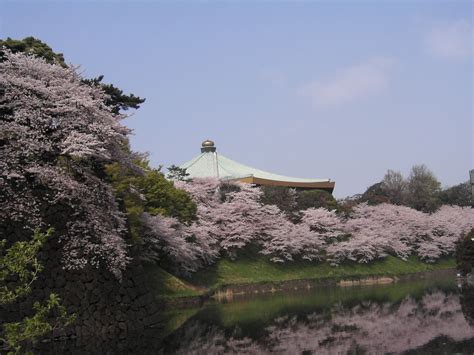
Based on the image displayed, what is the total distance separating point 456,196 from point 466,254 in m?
40.5

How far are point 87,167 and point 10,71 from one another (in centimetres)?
378

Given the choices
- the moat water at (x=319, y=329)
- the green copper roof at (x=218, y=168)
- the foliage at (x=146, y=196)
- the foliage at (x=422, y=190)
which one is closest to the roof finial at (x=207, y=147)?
the green copper roof at (x=218, y=168)

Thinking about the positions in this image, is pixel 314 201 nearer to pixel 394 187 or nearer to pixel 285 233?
pixel 285 233

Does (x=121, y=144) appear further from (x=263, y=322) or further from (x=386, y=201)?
(x=386, y=201)

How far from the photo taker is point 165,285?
29.5 m

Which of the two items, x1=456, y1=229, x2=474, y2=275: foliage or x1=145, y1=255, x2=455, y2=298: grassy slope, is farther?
x1=456, y1=229, x2=474, y2=275: foliage

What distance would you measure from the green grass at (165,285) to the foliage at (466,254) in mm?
14956

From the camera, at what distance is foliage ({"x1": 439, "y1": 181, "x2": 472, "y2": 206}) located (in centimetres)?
7150

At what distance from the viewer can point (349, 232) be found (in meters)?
52.6

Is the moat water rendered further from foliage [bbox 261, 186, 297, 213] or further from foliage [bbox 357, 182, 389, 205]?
foliage [bbox 357, 182, 389, 205]

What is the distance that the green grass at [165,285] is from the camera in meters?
28.7

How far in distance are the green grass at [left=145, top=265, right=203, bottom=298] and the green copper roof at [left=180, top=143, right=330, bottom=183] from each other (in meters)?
31.2

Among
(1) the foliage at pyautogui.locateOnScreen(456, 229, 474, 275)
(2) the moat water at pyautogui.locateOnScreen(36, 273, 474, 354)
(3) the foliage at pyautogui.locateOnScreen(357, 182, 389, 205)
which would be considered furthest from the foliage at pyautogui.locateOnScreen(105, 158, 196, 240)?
(3) the foliage at pyautogui.locateOnScreen(357, 182, 389, 205)

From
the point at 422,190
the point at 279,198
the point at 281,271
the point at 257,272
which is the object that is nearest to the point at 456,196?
the point at 422,190
